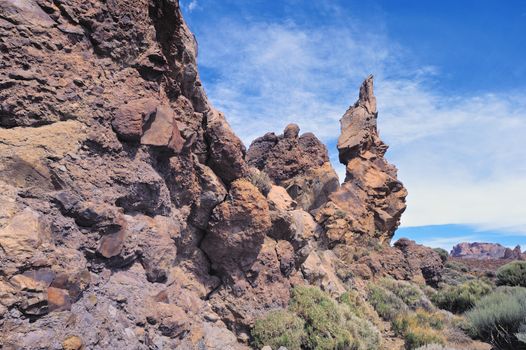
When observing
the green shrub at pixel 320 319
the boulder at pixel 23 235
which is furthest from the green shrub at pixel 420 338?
the boulder at pixel 23 235

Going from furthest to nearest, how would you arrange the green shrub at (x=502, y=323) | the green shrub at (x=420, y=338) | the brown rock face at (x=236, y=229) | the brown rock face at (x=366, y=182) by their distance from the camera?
the brown rock face at (x=366, y=182) < the green shrub at (x=420, y=338) < the green shrub at (x=502, y=323) < the brown rock face at (x=236, y=229)

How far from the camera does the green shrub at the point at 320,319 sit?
298 inches

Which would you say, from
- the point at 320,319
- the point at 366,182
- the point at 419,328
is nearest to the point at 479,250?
the point at 366,182

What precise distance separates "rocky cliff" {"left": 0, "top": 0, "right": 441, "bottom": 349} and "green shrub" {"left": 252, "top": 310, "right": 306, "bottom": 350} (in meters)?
0.25

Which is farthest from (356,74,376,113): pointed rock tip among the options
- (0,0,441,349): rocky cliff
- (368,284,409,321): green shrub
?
(0,0,441,349): rocky cliff

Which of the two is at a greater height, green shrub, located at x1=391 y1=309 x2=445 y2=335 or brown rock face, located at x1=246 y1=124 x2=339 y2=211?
brown rock face, located at x1=246 y1=124 x2=339 y2=211

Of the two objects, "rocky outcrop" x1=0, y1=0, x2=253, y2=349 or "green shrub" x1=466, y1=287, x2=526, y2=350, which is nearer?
"rocky outcrop" x1=0, y1=0, x2=253, y2=349

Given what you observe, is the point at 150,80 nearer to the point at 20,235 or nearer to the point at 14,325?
the point at 20,235

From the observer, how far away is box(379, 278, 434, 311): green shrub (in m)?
13.5

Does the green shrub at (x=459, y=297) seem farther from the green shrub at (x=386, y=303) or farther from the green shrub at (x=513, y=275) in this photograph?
the green shrub at (x=513, y=275)

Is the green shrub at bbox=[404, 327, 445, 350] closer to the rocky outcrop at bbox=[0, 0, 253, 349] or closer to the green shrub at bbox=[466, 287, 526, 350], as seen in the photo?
the green shrub at bbox=[466, 287, 526, 350]

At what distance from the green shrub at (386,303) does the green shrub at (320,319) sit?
4020 mm

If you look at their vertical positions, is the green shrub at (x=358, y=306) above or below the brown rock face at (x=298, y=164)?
below

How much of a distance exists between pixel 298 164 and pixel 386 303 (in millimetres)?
10142
